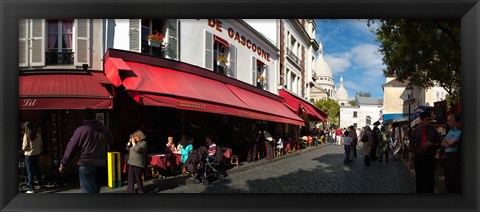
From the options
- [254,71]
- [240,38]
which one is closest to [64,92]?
[240,38]

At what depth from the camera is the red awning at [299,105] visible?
1135 centimetres

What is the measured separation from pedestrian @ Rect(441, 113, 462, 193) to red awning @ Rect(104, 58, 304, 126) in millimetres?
4039

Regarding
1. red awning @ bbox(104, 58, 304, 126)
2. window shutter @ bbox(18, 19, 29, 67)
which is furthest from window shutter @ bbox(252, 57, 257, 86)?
window shutter @ bbox(18, 19, 29, 67)

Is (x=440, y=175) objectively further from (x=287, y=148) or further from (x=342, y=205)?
(x=287, y=148)

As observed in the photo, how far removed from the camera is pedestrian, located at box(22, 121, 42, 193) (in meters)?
5.70

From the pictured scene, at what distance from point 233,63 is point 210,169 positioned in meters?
2.83

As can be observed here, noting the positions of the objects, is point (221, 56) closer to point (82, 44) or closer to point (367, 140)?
point (82, 44)

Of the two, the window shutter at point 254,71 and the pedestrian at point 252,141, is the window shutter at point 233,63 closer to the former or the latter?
the window shutter at point 254,71

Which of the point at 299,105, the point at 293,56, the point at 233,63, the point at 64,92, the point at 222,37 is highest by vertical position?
the point at 293,56

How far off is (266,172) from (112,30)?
4.54 metres

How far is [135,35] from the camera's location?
263 inches

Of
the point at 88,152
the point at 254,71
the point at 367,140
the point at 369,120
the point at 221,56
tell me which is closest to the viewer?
the point at 88,152
